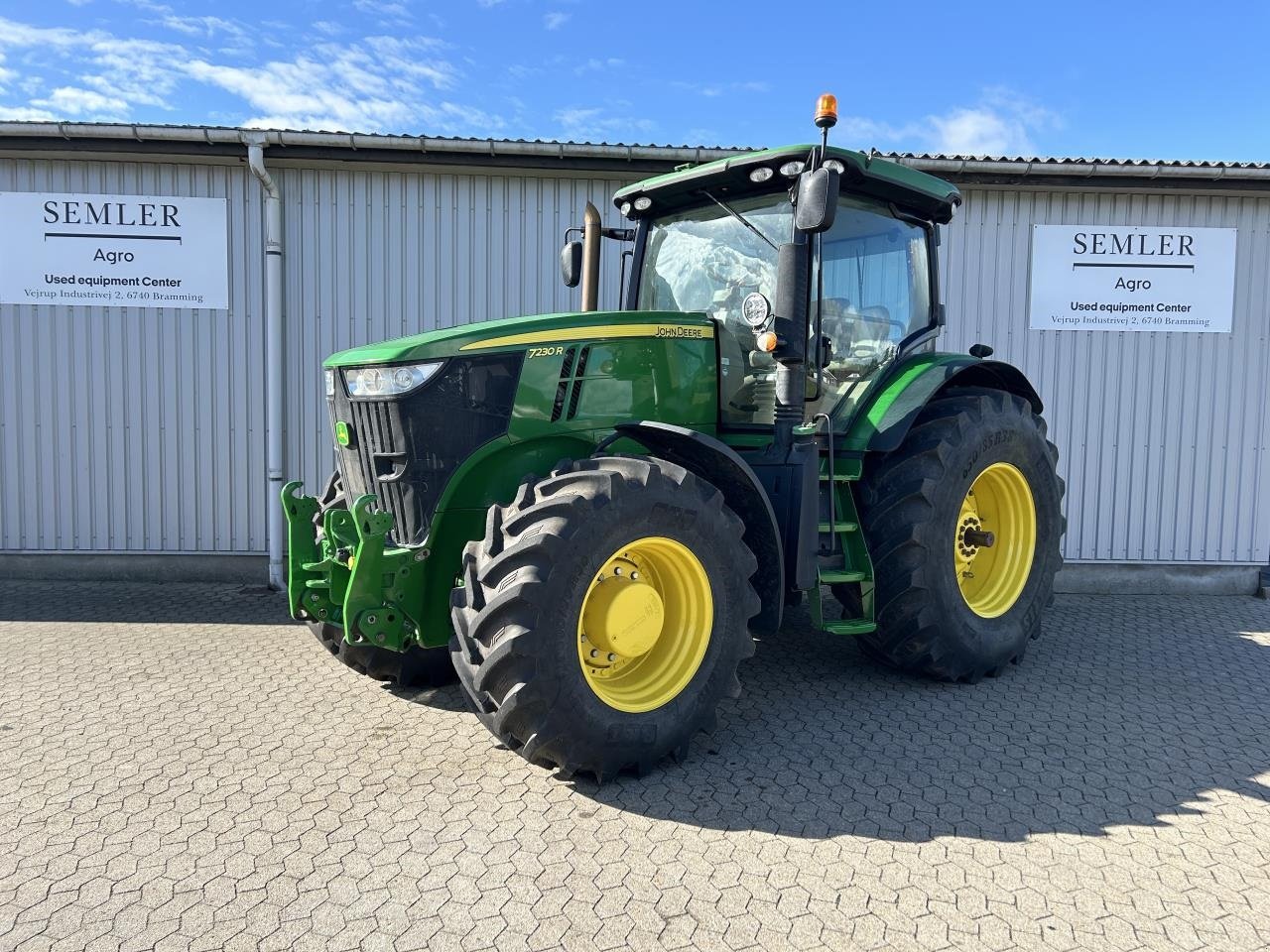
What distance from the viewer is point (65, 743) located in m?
3.72

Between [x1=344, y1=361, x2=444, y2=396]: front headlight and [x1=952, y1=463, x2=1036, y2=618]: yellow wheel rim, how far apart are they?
2.94 meters

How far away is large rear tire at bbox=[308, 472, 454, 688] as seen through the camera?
13.8 feet

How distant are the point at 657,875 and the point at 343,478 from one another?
7.80 ft

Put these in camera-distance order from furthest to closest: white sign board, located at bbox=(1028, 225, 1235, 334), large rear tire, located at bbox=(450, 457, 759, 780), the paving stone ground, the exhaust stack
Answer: white sign board, located at bbox=(1028, 225, 1235, 334), the exhaust stack, large rear tire, located at bbox=(450, 457, 759, 780), the paving stone ground

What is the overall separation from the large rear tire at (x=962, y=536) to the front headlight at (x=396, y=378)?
226 centimetres

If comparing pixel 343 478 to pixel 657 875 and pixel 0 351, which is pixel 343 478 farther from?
pixel 0 351

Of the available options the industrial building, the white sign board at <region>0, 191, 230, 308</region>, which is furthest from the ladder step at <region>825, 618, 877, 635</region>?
the white sign board at <region>0, 191, 230, 308</region>

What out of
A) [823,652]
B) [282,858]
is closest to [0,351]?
[282,858]

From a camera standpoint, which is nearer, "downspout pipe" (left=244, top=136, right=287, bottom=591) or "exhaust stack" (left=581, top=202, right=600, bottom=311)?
"exhaust stack" (left=581, top=202, right=600, bottom=311)

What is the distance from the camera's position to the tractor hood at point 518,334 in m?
3.56

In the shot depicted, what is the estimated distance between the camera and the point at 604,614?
131 inches

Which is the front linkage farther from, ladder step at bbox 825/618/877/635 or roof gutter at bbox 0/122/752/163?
roof gutter at bbox 0/122/752/163

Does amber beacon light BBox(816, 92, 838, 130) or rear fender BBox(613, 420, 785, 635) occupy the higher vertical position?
amber beacon light BBox(816, 92, 838, 130)

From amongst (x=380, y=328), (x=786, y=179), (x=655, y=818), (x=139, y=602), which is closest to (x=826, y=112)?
(x=786, y=179)
